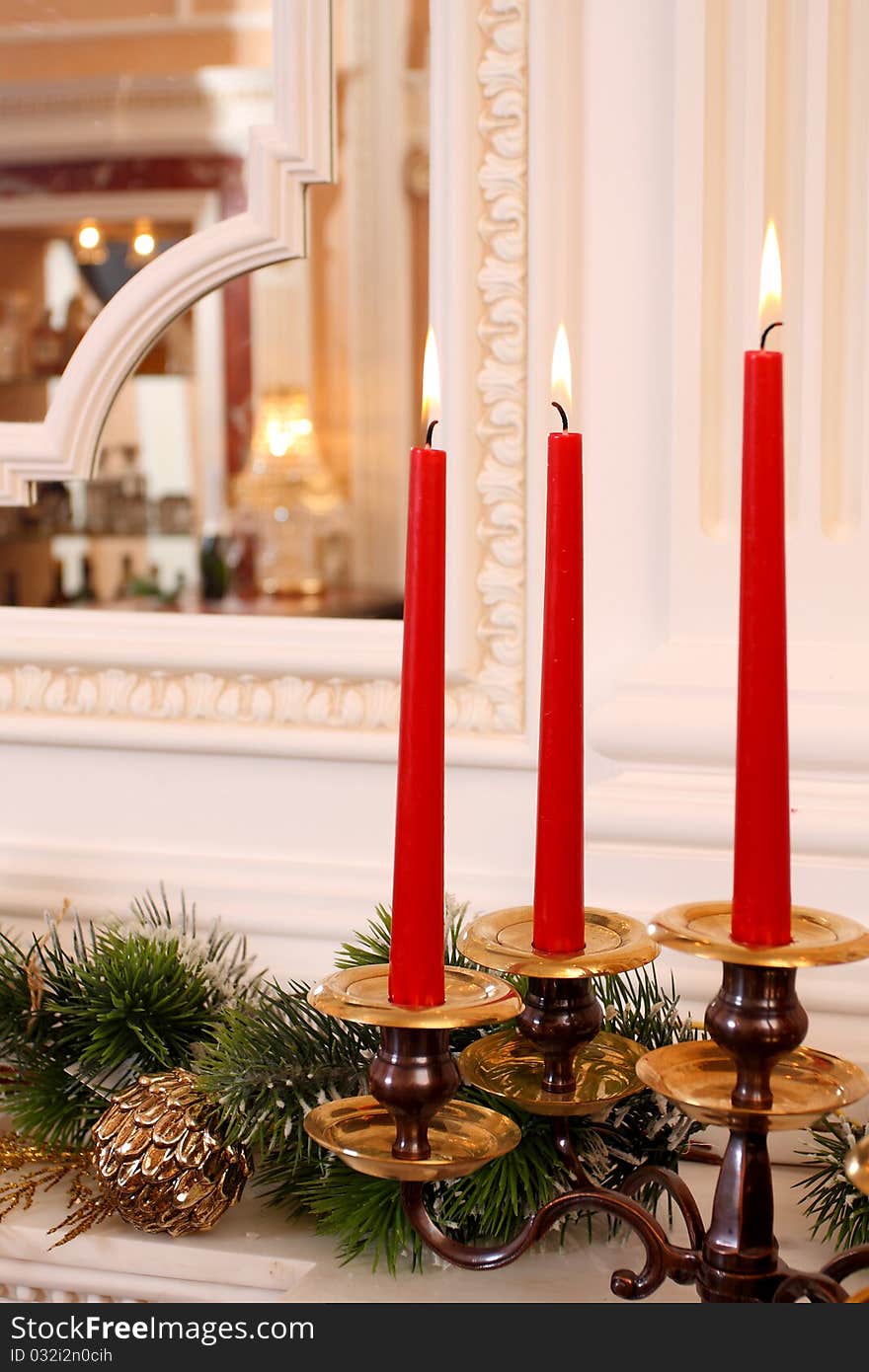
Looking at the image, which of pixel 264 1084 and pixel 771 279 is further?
pixel 264 1084

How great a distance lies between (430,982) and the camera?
333 mm

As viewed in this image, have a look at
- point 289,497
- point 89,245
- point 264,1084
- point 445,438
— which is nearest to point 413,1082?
point 264,1084

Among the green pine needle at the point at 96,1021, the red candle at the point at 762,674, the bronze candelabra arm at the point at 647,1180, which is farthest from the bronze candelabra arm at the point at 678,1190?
the green pine needle at the point at 96,1021

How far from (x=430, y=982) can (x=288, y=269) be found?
1950 millimetres

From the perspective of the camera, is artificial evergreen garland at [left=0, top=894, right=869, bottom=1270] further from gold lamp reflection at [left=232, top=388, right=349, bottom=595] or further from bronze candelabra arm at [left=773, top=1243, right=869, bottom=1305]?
gold lamp reflection at [left=232, top=388, right=349, bottom=595]

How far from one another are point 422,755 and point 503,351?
0.34 meters

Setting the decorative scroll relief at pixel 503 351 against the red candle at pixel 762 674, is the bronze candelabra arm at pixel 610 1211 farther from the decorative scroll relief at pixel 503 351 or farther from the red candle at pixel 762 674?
the decorative scroll relief at pixel 503 351

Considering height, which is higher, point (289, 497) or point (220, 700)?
point (289, 497)

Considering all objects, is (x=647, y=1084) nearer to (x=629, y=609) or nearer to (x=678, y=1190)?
(x=678, y=1190)

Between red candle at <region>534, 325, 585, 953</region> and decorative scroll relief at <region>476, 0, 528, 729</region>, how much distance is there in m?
0.25

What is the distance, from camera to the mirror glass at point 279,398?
1.49 m

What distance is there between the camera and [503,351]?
63 cm

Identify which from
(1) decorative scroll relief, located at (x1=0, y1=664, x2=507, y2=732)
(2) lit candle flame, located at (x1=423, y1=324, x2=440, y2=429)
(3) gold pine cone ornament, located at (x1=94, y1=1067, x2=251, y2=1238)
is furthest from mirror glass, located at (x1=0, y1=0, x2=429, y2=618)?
(2) lit candle flame, located at (x1=423, y1=324, x2=440, y2=429)
